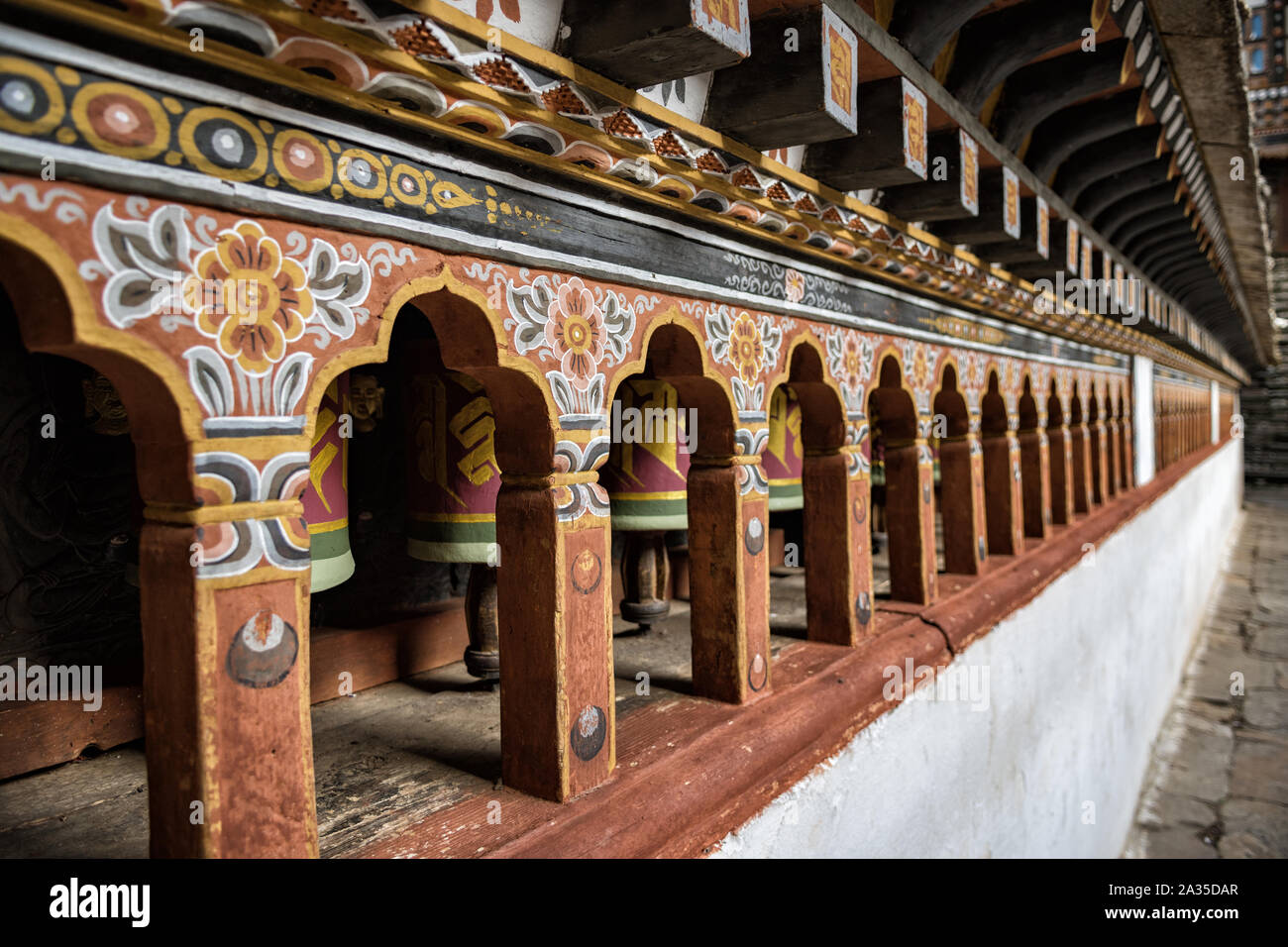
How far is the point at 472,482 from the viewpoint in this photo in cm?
138

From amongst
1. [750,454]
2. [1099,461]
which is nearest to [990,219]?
[750,454]

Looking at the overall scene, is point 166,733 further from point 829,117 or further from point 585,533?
point 829,117

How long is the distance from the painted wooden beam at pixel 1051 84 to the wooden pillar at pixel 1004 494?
Answer: 110 centimetres

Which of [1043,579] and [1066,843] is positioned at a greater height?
[1043,579]

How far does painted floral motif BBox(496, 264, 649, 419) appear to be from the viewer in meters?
1.04

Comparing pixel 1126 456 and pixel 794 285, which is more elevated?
pixel 794 285

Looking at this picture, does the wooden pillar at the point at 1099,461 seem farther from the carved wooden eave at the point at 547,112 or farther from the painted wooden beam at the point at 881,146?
the painted wooden beam at the point at 881,146

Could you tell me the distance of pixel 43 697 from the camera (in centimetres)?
125

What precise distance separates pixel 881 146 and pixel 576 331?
76 centimetres

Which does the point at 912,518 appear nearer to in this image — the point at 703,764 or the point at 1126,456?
the point at 703,764

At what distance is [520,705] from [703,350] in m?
0.65

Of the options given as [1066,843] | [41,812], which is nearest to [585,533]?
[41,812]

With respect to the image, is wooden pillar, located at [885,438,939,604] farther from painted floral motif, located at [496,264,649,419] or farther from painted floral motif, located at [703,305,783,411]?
painted floral motif, located at [496,264,649,419]
